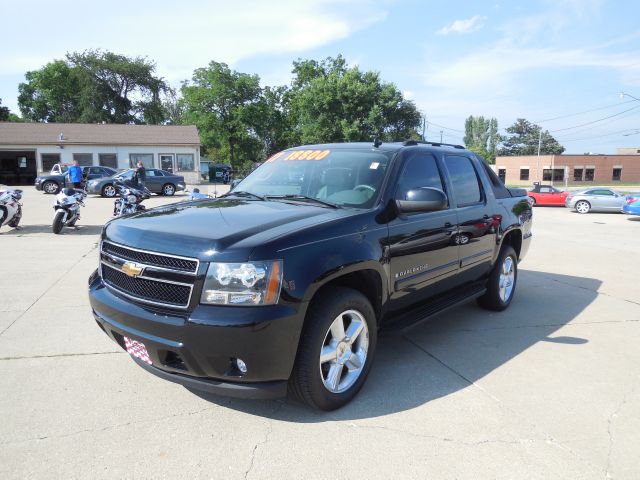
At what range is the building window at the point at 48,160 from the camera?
36938mm

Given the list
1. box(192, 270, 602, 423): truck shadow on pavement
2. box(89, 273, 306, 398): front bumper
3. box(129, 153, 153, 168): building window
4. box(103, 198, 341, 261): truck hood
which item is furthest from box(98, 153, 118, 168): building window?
box(89, 273, 306, 398): front bumper

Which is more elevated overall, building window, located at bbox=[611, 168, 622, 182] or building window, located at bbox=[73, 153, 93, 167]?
building window, located at bbox=[73, 153, 93, 167]

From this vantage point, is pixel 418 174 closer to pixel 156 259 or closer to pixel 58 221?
pixel 156 259

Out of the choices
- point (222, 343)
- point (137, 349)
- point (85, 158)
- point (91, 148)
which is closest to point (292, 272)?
point (222, 343)

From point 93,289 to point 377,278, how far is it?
6.82ft

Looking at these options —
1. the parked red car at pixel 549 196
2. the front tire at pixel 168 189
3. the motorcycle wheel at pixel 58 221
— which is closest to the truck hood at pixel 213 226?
the motorcycle wheel at pixel 58 221

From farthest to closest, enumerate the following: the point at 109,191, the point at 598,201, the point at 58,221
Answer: the point at 109,191
the point at 598,201
the point at 58,221

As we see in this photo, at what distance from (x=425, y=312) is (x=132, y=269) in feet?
7.97

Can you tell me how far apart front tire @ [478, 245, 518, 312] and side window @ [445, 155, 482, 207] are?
2.98 ft

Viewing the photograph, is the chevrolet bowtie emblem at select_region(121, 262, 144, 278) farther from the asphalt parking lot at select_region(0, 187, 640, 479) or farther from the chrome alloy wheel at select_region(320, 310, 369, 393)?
the chrome alloy wheel at select_region(320, 310, 369, 393)

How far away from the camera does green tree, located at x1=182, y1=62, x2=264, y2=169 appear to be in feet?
166

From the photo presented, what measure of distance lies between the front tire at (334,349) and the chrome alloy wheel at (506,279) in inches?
108

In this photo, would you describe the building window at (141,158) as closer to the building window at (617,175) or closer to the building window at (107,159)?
the building window at (107,159)

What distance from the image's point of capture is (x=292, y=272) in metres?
2.76
